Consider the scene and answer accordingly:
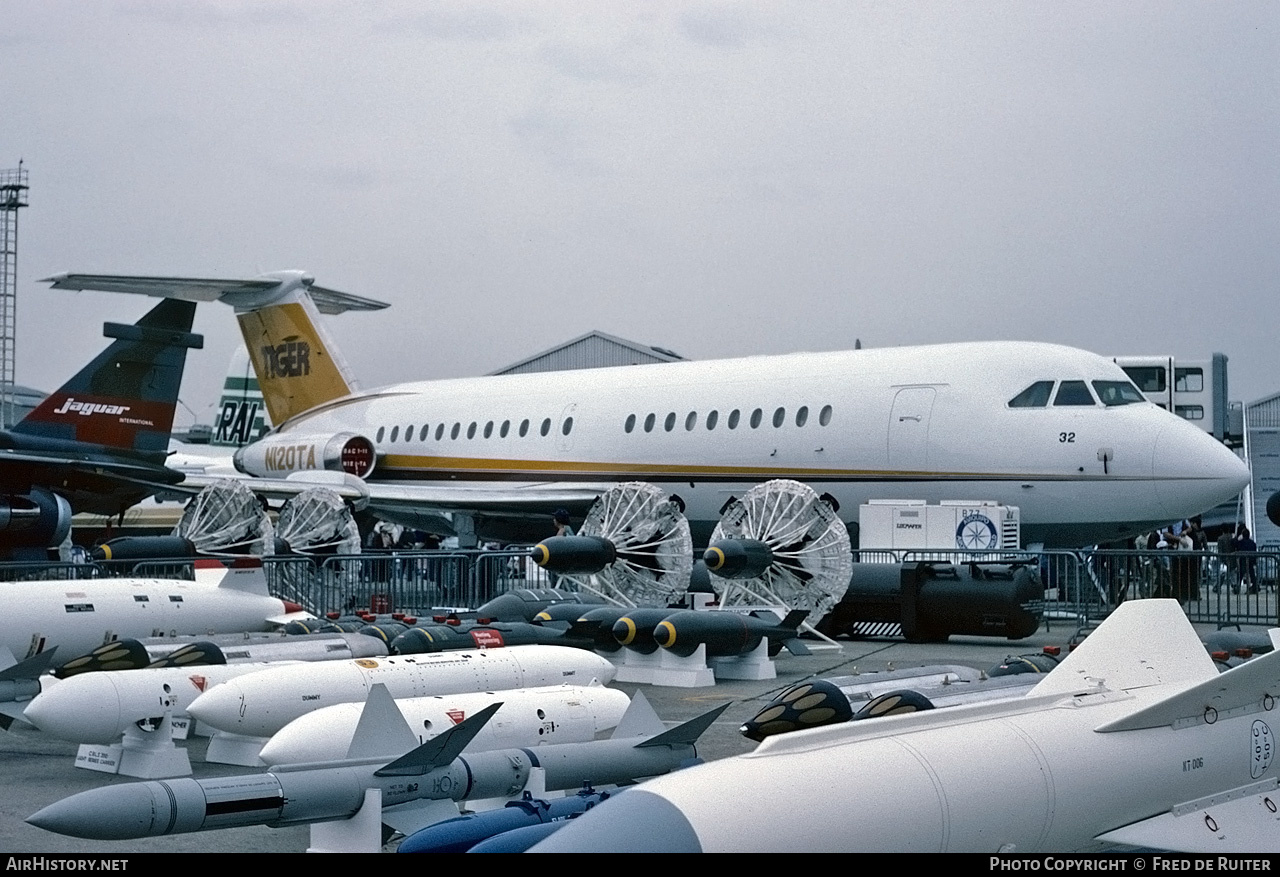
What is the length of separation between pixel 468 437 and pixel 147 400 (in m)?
6.21

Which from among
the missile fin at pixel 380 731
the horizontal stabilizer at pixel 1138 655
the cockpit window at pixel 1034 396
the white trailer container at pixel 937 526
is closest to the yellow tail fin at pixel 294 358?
the white trailer container at pixel 937 526

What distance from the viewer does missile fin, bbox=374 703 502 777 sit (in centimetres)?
859

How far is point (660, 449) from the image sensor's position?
2527 cm

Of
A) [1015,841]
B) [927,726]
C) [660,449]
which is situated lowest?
[1015,841]

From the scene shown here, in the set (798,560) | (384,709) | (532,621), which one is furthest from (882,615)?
(384,709)

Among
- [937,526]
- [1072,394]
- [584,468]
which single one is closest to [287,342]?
[584,468]

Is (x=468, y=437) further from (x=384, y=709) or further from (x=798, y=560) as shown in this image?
(x=384, y=709)

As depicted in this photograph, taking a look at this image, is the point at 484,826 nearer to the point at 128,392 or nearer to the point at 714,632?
the point at 714,632

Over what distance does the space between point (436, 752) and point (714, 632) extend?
24.2ft

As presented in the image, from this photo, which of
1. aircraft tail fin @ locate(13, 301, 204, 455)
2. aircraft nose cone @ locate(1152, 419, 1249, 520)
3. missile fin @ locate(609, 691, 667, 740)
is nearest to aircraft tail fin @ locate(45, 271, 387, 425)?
aircraft tail fin @ locate(13, 301, 204, 455)

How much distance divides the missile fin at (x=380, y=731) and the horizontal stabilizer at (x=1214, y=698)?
13.8 ft

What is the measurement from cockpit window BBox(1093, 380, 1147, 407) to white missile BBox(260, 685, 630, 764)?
11922mm

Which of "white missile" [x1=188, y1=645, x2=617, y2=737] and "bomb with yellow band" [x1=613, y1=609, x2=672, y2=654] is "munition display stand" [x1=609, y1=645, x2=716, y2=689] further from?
"white missile" [x1=188, y1=645, x2=617, y2=737]

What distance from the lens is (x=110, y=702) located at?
36.1ft
